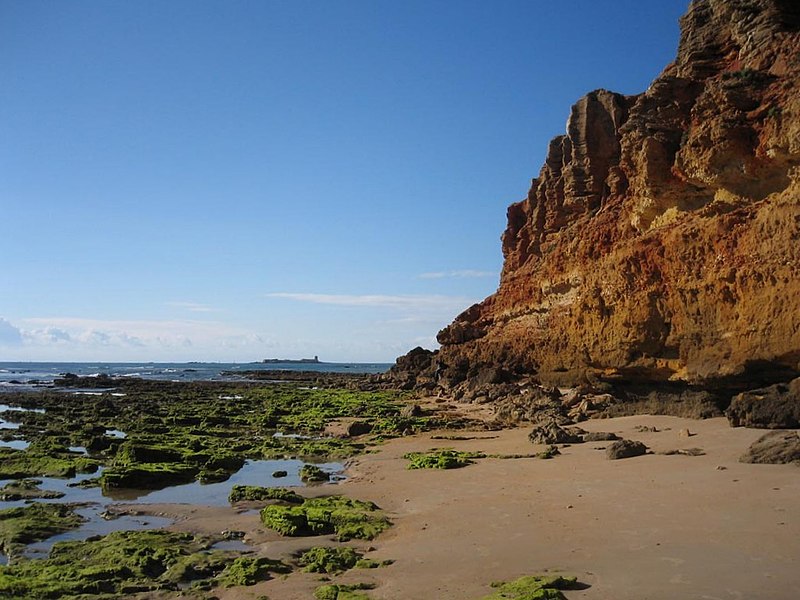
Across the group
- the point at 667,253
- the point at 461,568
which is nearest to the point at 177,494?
the point at 461,568

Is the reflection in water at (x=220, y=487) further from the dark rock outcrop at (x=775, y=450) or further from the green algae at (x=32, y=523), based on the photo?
the dark rock outcrop at (x=775, y=450)

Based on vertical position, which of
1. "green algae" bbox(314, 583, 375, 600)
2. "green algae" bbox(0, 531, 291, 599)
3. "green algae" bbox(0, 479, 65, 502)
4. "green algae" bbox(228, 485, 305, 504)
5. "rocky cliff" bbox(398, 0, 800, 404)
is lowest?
"green algae" bbox(0, 479, 65, 502)

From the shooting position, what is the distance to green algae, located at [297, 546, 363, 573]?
834cm

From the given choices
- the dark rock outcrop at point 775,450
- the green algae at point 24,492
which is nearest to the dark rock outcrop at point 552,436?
the dark rock outcrop at point 775,450

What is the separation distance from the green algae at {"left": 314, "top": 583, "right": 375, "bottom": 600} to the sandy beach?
0.17 metres

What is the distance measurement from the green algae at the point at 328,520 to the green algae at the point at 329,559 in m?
1.01

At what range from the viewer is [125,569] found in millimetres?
8422

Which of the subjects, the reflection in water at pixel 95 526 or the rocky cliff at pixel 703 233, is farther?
the rocky cliff at pixel 703 233

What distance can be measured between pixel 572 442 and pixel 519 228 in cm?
4364

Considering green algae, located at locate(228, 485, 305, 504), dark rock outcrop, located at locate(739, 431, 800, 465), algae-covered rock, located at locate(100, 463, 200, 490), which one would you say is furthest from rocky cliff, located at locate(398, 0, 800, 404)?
algae-covered rock, located at locate(100, 463, 200, 490)

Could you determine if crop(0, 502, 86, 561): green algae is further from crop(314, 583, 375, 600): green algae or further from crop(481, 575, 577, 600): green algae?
crop(481, 575, 577, 600): green algae

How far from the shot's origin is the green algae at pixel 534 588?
607 cm

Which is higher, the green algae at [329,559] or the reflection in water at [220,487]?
the green algae at [329,559]

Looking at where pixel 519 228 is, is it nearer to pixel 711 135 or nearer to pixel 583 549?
pixel 711 135
